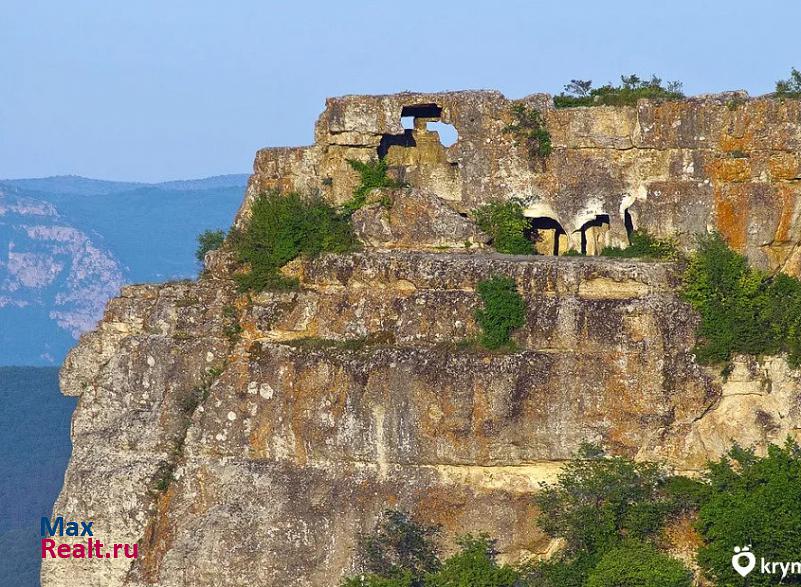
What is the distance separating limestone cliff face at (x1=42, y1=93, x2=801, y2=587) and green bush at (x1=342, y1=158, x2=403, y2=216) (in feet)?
1.52

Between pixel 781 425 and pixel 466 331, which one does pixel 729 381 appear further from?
pixel 466 331

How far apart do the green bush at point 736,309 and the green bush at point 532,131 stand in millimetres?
4958

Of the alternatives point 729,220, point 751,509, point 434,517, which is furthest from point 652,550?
point 729,220

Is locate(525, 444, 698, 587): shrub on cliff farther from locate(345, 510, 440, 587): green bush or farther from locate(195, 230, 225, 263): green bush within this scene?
locate(195, 230, 225, 263): green bush

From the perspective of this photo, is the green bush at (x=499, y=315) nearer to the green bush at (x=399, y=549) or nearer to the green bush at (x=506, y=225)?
the green bush at (x=506, y=225)

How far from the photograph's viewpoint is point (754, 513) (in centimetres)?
3706

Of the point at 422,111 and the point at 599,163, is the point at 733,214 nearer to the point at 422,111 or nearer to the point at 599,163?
the point at 599,163

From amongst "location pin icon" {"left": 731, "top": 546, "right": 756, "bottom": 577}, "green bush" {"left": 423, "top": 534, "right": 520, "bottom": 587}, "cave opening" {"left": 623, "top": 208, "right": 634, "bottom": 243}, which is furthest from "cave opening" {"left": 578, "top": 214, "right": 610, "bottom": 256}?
"location pin icon" {"left": 731, "top": 546, "right": 756, "bottom": 577}

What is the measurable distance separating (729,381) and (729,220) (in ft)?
14.2

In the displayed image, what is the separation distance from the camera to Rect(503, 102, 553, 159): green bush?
43.5m

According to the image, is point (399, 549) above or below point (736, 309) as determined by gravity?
below

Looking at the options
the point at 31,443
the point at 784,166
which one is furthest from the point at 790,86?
the point at 31,443

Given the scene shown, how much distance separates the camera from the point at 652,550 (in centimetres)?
3791

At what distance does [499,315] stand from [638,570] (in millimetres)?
5924
